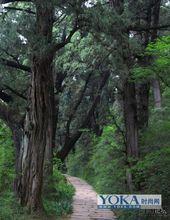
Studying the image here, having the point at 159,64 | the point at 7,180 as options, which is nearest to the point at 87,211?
the point at 7,180

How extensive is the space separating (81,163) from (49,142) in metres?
16.9

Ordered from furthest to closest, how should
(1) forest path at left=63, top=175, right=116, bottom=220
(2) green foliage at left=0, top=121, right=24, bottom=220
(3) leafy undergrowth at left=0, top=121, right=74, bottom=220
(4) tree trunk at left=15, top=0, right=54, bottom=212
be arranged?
(1) forest path at left=63, top=175, right=116, bottom=220 < (4) tree trunk at left=15, top=0, right=54, bottom=212 < (3) leafy undergrowth at left=0, top=121, right=74, bottom=220 < (2) green foliage at left=0, top=121, right=24, bottom=220

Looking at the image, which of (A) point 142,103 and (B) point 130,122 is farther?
(A) point 142,103

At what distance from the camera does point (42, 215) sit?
13273 mm

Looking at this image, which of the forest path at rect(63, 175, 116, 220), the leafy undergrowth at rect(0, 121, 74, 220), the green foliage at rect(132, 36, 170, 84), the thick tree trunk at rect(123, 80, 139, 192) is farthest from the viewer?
the thick tree trunk at rect(123, 80, 139, 192)

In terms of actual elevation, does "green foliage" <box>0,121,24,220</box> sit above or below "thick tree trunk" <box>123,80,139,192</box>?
below

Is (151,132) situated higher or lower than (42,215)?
higher

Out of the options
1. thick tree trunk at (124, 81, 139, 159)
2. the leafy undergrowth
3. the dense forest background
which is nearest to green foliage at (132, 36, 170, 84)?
the dense forest background

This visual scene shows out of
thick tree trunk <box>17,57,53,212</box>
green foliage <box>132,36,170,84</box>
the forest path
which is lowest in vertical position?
the forest path

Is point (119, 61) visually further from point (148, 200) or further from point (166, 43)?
point (148, 200)

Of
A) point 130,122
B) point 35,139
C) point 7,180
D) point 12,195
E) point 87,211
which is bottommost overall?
point 87,211

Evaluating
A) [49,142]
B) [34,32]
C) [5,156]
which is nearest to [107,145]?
[49,142]

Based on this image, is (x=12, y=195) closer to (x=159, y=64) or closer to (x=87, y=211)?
(x=87, y=211)

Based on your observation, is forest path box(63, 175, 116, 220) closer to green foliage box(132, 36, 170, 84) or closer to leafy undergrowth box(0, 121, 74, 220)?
leafy undergrowth box(0, 121, 74, 220)
